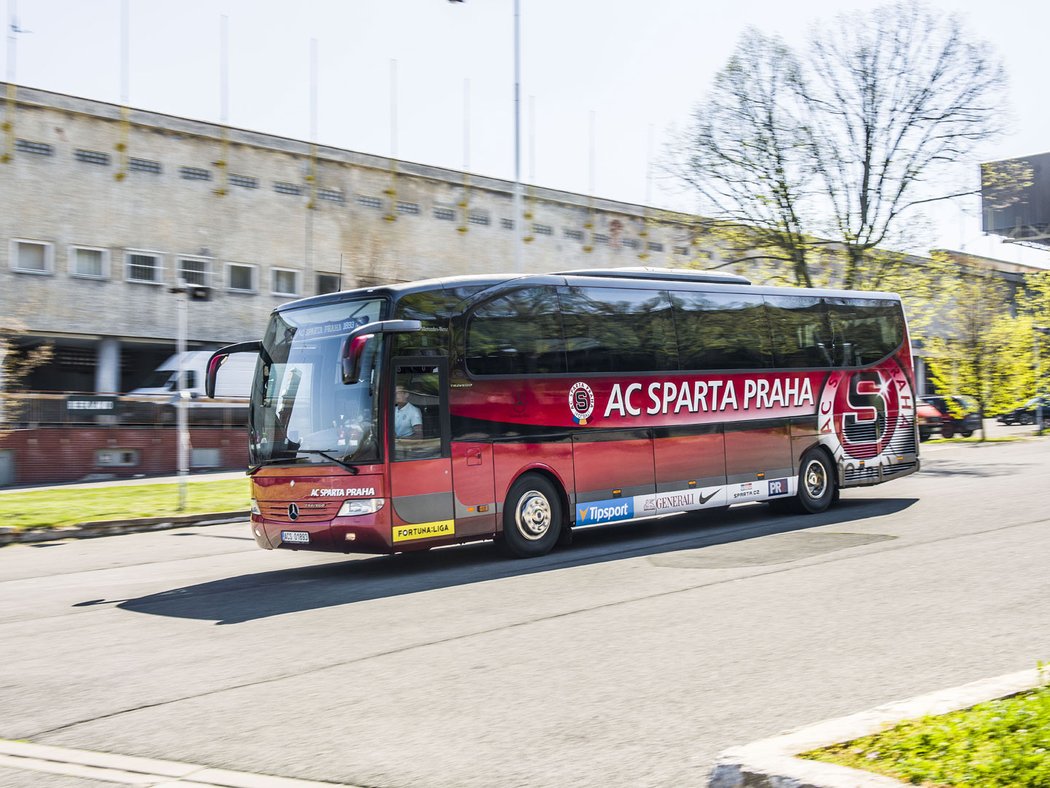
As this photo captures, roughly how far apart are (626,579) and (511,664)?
3697mm

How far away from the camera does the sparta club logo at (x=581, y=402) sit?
13.4 m

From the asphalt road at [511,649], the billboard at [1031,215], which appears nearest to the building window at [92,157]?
the asphalt road at [511,649]

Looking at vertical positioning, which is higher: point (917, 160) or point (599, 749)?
point (917, 160)

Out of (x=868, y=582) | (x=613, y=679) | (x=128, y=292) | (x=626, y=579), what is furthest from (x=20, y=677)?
(x=128, y=292)

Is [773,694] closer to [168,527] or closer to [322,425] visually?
[322,425]

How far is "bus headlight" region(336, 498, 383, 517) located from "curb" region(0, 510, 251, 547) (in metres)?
8.26

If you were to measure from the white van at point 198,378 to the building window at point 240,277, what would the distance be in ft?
14.4

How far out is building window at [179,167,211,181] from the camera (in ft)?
136

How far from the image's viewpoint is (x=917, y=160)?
107 ft

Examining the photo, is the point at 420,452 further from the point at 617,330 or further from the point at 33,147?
the point at 33,147

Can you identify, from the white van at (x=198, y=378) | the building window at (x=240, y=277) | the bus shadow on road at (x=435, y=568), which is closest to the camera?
the bus shadow on road at (x=435, y=568)

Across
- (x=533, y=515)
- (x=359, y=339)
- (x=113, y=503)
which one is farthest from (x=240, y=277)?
(x=359, y=339)

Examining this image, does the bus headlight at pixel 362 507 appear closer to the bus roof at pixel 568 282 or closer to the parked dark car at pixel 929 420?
the bus roof at pixel 568 282

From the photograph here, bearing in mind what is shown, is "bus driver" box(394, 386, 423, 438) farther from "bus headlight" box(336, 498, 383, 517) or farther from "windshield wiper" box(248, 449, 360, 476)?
"bus headlight" box(336, 498, 383, 517)
